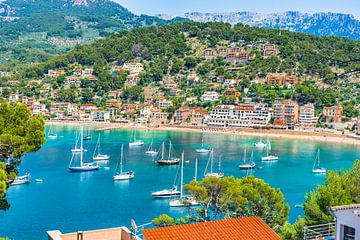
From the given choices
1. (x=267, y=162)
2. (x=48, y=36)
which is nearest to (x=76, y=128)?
(x=267, y=162)

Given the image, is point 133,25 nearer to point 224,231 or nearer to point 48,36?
point 48,36

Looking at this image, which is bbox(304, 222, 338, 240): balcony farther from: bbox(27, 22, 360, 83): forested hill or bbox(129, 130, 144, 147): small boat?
bbox(27, 22, 360, 83): forested hill

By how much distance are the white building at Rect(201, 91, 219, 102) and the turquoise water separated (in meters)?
13.8

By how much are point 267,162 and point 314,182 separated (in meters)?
8.35

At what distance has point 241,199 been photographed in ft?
49.8

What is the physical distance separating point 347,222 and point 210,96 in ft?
228

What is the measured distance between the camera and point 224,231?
22.6 feet

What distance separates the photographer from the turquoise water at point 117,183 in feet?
85.6

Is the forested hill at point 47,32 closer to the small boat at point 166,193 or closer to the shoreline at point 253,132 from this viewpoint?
the shoreline at point 253,132

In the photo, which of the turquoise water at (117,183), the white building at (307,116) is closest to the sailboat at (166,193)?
the turquoise water at (117,183)

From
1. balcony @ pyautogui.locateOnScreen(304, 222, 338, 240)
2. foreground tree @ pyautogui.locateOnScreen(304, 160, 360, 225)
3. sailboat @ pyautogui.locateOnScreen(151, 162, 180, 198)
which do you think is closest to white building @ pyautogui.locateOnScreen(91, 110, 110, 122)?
sailboat @ pyautogui.locateOnScreen(151, 162, 180, 198)

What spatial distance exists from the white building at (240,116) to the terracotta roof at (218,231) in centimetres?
6011

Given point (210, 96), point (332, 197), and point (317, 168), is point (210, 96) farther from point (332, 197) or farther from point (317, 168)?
point (332, 197)

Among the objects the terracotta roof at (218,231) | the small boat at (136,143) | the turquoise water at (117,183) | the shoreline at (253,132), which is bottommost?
the turquoise water at (117,183)
